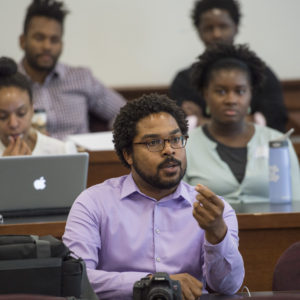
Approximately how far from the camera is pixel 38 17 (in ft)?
14.8

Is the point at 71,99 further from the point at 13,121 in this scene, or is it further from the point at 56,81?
the point at 13,121

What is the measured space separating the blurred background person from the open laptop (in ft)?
4.75

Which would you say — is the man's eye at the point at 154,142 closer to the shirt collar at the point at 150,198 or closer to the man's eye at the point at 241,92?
the shirt collar at the point at 150,198

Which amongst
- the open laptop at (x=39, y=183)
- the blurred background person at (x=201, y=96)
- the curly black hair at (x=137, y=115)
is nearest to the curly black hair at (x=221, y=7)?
the blurred background person at (x=201, y=96)

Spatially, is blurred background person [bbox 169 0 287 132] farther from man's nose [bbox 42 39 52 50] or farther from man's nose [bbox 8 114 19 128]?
man's nose [bbox 8 114 19 128]

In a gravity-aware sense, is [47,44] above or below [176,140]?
above

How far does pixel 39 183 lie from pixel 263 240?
33.9 inches

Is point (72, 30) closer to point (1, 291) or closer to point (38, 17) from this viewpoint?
point (38, 17)

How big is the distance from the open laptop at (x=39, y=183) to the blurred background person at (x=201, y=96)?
145 centimetres

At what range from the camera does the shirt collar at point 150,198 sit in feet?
7.47

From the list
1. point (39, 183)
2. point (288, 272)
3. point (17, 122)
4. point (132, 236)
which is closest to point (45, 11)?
point (17, 122)

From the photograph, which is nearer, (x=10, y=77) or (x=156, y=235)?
(x=156, y=235)

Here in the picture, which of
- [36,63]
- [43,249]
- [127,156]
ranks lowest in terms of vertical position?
[43,249]

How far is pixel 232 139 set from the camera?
3553 millimetres
